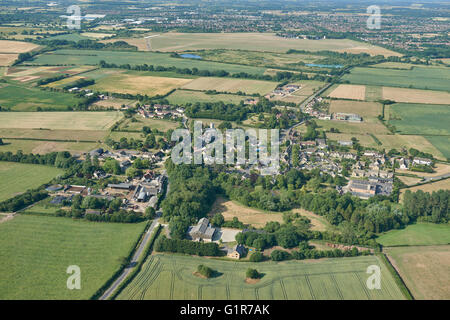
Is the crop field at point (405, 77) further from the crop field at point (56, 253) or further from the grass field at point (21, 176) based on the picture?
the crop field at point (56, 253)

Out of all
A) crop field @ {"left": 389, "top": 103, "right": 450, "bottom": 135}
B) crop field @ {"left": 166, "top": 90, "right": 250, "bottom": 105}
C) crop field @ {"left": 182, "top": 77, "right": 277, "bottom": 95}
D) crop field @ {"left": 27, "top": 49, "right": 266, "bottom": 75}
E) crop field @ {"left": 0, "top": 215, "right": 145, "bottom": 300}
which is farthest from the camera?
crop field @ {"left": 27, "top": 49, "right": 266, "bottom": 75}

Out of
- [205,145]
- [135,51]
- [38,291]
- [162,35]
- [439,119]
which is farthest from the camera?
[162,35]

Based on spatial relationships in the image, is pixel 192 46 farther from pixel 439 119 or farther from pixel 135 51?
pixel 439 119

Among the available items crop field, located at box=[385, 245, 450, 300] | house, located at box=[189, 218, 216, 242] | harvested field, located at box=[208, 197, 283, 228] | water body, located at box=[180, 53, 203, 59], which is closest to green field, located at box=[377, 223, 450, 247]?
crop field, located at box=[385, 245, 450, 300]

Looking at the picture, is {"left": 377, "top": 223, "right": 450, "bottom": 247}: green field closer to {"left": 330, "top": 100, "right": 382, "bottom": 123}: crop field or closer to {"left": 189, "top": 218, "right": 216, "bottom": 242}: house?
{"left": 189, "top": 218, "right": 216, "bottom": 242}: house

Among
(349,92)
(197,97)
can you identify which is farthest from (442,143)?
(197,97)

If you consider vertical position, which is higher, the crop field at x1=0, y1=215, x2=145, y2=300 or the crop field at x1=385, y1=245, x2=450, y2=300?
the crop field at x1=0, y1=215, x2=145, y2=300

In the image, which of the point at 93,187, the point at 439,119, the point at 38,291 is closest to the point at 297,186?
the point at 93,187
